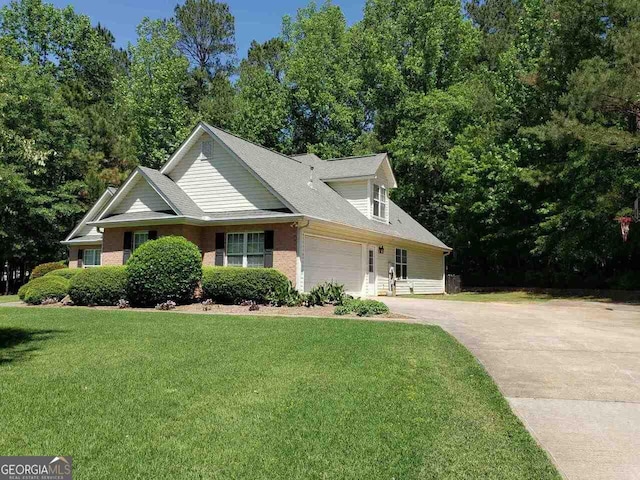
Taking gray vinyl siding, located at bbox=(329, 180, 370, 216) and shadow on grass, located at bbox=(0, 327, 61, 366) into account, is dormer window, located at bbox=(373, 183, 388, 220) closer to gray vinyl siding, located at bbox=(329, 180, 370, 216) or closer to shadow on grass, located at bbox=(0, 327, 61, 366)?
gray vinyl siding, located at bbox=(329, 180, 370, 216)

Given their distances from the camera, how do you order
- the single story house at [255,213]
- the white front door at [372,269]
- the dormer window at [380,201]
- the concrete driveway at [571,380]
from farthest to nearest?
the dormer window at [380,201]
the white front door at [372,269]
the single story house at [255,213]
the concrete driveway at [571,380]

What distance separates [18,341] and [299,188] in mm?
12378

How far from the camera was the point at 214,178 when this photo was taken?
782 inches

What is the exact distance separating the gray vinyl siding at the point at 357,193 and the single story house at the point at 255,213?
1.8 inches

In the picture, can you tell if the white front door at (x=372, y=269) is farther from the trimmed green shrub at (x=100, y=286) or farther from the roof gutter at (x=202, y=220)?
the trimmed green shrub at (x=100, y=286)

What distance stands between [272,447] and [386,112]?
35.8 metres

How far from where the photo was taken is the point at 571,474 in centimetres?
397

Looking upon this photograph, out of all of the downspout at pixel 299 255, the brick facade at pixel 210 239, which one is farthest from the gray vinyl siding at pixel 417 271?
the brick facade at pixel 210 239

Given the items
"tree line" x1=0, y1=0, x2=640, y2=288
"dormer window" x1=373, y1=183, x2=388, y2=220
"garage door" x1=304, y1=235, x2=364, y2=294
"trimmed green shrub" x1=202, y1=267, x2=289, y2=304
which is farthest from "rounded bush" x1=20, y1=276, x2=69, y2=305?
"dormer window" x1=373, y1=183, x2=388, y2=220

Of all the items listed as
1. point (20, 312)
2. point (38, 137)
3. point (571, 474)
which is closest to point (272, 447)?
point (571, 474)

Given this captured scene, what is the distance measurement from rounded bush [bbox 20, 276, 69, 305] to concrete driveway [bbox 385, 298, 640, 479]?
12.6 meters

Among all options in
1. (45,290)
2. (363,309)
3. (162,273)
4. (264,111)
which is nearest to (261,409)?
(363,309)

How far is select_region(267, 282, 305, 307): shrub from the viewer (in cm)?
1577

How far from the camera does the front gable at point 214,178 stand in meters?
19.0
